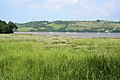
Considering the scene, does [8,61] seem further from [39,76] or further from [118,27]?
[118,27]

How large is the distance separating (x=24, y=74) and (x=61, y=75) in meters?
1.10

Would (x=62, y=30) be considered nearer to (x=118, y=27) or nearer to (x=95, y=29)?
(x=95, y=29)

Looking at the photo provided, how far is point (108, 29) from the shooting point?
639ft

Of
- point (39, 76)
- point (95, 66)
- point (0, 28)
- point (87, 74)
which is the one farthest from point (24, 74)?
point (0, 28)

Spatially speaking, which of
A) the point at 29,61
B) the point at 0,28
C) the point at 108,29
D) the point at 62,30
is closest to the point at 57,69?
the point at 29,61

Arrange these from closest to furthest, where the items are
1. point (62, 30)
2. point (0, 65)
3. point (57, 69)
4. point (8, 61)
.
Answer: point (57, 69)
point (0, 65)
point (8, 61)
point (62, 30)

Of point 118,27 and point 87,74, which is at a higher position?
point 87,74

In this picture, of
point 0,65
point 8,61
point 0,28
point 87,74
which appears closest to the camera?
point 87,74

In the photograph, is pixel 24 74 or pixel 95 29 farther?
pixel 95 29

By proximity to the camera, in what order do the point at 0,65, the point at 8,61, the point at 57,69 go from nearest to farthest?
the point at 57,69, the point at 0,65, the point at 8,61

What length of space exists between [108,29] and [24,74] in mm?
188813

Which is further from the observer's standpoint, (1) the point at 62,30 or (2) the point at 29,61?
(1) the point at 62,30

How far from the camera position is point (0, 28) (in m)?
82.1

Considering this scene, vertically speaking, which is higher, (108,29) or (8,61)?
(8,61)
